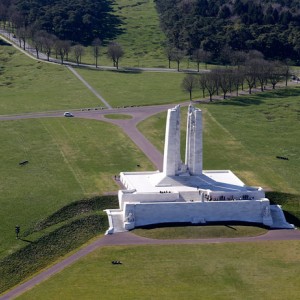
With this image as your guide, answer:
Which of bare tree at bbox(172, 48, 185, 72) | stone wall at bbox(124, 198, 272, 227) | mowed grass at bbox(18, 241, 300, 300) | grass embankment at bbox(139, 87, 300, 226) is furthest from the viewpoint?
bare tree at bbox(172, 48, 185, 72)

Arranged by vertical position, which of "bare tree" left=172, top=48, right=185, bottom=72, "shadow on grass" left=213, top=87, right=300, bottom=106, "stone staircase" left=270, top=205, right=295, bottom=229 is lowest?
"stone staircase" left=270, top=205, right=295, bottom=229

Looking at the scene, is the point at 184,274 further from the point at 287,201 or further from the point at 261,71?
the point at 261,71

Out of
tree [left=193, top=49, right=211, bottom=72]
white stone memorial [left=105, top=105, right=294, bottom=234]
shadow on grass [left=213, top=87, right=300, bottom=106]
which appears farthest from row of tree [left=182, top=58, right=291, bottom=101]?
white stone memorial [left=105, top=105, right=294, bottom=234]

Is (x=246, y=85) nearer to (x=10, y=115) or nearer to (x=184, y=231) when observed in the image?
(x=10, y=115)

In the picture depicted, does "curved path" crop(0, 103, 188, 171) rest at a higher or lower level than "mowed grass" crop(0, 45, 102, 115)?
lower

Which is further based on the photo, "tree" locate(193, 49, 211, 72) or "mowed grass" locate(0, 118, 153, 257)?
"tree" locate(193, 49, 211, 72)

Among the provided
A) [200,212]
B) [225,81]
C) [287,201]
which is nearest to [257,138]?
[287,201]

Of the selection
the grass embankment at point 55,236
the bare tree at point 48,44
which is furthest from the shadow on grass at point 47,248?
the bare tree at point 48,44

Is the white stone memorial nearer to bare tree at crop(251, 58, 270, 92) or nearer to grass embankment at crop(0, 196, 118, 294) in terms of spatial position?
grass embankment at crop(0, 196, 118, 294)
